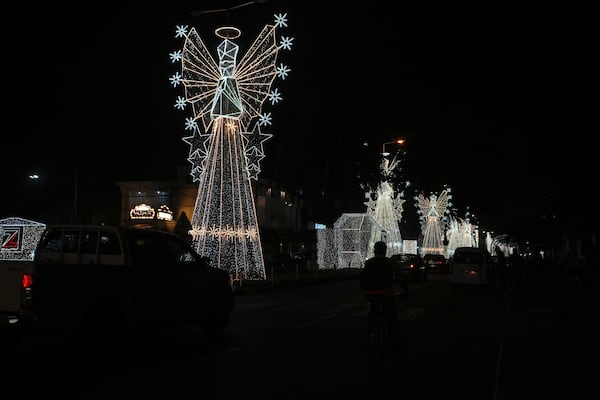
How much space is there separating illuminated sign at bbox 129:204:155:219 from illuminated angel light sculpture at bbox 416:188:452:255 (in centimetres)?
2392

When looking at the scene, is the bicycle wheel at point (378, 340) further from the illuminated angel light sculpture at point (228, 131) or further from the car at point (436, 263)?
the car at point (436, 263)

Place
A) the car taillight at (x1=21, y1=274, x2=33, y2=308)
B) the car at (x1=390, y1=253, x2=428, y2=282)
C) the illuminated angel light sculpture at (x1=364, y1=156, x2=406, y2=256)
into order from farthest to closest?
the illuminated angel light sculpture at (x1=364, y1=156, x2=406, y2=256)
the car at (x1=390, y1=253, x2=428, y2=282)
the car taillight at (x1=21, y1=274, x2=33, y2=308)

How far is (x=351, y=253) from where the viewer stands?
1789 inches

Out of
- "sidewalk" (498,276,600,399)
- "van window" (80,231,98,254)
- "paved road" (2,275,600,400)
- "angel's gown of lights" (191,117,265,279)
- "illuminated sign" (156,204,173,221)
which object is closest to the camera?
"paved road" (2,275,600,400)

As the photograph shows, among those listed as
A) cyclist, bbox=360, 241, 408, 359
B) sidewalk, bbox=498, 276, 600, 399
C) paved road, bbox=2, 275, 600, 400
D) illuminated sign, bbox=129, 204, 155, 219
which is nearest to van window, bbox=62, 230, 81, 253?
paved road, bbox=2, 275, 600, 400

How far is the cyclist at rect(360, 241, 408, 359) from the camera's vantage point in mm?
9344

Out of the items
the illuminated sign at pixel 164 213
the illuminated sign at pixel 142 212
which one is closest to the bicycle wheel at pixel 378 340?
the illuminated sign at pixel 164 213

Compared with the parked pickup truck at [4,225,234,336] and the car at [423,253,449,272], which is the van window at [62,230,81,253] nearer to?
the parked pickup truck at [4,225,234,336]

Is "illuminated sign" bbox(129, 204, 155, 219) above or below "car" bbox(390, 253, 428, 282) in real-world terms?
above

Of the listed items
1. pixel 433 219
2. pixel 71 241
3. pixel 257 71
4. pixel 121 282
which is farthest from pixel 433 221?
pixel 121 282

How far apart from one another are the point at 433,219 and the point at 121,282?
52.1 m

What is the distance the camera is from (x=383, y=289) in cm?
941

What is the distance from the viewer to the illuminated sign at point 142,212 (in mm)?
54531

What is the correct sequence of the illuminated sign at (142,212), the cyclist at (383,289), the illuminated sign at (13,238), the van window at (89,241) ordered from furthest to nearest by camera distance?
the illuminated sign at (142,212) < the illuminated sign at (13,238) < the van window at (89,241) < the cyclist at (383,289)
